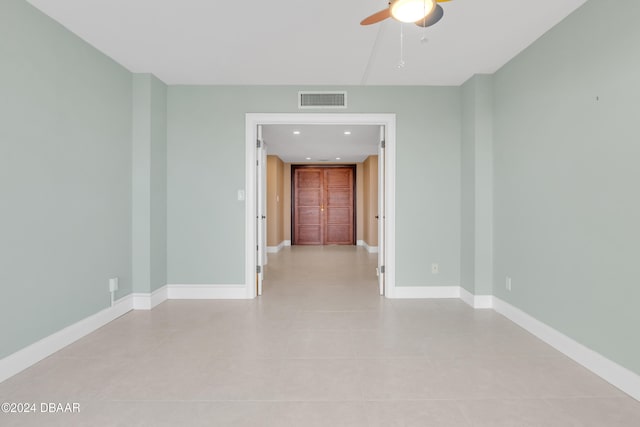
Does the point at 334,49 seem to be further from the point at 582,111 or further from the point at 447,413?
the point at 447,413

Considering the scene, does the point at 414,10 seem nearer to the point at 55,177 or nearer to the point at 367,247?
the point at 55,177

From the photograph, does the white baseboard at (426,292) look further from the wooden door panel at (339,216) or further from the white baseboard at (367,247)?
the wooden door panel at (339,216)

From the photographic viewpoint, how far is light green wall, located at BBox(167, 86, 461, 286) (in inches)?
168

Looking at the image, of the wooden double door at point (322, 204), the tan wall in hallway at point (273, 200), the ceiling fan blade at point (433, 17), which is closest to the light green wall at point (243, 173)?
the ceiling fan blade at point (433, 17)

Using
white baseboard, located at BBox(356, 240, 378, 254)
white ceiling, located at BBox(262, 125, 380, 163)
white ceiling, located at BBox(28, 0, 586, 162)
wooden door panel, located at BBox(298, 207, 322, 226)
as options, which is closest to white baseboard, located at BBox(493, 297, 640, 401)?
white ceiling, located at BBox(28, 0, 586, 162)

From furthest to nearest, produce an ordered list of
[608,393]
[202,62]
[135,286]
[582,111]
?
[135,286], [202,62], [582,111], [608,393]

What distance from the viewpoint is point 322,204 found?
1041 cm

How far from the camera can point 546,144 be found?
2.98 meters

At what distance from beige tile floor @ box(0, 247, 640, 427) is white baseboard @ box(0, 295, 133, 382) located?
63 millimetres

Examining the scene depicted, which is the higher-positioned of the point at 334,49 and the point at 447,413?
the point at 334,49

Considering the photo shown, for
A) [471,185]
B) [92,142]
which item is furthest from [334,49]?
[92,142]

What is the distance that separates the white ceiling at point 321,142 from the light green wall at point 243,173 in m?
1.21

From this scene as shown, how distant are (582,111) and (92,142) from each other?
3964mm

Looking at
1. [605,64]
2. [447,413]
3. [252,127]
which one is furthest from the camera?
[252,127]
